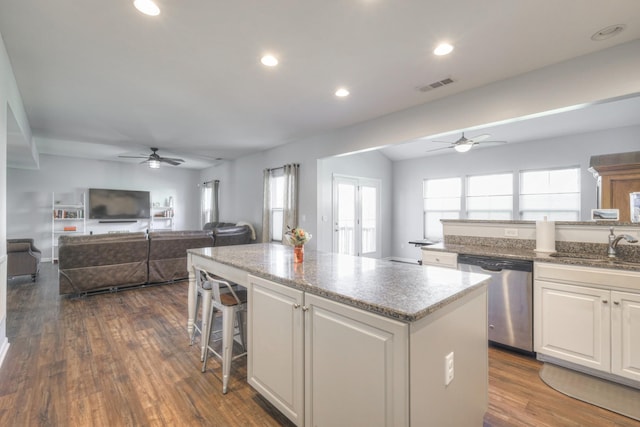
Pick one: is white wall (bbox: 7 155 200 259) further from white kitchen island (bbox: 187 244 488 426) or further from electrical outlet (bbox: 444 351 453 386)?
electrical outlet (bbox: 444 351 453 386)

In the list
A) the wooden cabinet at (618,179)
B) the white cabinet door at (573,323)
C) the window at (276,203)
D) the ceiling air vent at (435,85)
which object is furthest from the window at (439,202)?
the white cabinet door at (573,323)

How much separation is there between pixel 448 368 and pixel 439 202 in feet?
20.4

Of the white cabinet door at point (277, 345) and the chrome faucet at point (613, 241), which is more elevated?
the chrome faucet at point (613, 241)

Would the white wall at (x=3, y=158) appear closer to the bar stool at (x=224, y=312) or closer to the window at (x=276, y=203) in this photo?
the bar stool at (x=224, y=312)

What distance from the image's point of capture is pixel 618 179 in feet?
14.2

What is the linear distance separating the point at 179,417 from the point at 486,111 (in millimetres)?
3954

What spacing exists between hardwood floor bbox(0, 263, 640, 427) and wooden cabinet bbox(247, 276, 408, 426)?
37 centimetres

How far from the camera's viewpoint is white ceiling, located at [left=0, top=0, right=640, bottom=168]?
2.12m

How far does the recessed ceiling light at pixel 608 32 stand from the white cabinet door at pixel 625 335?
2015mm

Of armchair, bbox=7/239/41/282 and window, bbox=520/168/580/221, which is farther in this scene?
window, bbox=520/168/580/221

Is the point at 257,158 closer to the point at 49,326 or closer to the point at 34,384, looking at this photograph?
the point at 49,326

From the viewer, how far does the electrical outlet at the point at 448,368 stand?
1.35 m

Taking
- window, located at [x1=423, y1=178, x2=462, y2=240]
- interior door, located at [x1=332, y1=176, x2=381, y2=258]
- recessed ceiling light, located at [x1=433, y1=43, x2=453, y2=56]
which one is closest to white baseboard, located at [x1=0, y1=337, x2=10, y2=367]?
recessed ceiling light, located at [x1=433, y1=43, x2=453, y2=56]

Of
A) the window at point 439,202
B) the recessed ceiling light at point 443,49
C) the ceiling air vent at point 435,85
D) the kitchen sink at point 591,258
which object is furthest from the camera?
the window at point 439,202
